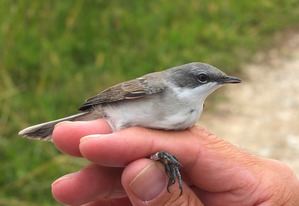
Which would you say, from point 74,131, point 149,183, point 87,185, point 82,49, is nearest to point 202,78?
point 149,183

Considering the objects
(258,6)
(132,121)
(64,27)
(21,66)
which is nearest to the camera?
(132,121)

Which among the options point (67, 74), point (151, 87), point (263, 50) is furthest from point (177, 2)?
point (151, 87)

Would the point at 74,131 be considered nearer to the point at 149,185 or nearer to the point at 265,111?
the point at 149,185

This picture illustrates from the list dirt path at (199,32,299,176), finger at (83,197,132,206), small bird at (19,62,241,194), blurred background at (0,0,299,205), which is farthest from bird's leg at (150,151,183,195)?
dirt path at (199,32,299,176)

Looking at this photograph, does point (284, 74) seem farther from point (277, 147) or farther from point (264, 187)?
point (264, 187)

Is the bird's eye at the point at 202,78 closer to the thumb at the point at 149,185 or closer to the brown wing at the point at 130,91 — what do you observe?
the brown wing at the point at 130,91

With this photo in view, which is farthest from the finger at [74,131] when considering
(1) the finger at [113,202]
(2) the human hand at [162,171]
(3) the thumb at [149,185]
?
(1) the finger at [113,202]
